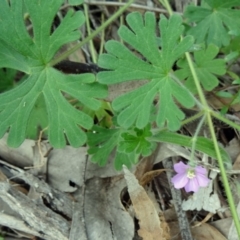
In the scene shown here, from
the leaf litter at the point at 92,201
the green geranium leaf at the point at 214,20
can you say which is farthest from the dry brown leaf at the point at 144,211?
the green geranium leaf at the point at 214,20

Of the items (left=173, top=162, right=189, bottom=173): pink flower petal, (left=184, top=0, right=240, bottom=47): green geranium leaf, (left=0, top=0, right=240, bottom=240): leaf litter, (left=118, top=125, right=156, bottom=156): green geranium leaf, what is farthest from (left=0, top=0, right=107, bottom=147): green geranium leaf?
(left=184, top=0, right=240, bottom=47): green geranium leaf

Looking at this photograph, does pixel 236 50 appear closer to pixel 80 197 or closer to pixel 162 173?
pixel 162 173

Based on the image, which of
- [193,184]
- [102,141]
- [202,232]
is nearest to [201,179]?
[193,184]

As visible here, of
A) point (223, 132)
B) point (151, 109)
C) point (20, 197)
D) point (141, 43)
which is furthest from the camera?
point (223, 132)

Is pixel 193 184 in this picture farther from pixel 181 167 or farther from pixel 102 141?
pixel 102 141

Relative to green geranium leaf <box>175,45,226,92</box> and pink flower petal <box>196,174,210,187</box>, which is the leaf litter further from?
pink flower petal <box>196,174,210,187</box>

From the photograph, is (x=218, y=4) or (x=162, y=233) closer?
(x=162, y=233)

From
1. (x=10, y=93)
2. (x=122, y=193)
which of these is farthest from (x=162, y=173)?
(x=10, y=93)
